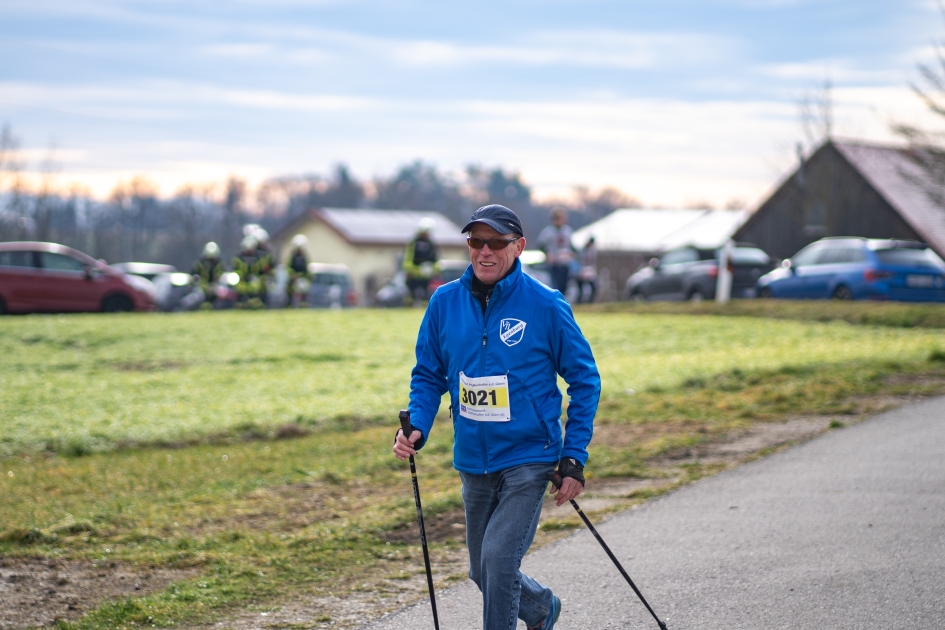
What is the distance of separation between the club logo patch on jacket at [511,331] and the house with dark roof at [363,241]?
63.5 metres

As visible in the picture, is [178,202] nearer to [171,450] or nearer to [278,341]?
[278,341]

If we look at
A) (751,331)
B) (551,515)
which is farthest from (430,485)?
(751,331)

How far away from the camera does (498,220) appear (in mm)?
4223

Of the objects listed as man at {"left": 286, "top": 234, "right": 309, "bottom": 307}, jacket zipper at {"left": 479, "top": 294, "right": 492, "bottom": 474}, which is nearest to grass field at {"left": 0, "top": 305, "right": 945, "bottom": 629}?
jacket zipper at {"left": 479, "top": 294, "right": 492, "bottom": 474}

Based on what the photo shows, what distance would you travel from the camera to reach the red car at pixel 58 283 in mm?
24312

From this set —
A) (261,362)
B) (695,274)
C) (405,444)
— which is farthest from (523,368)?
(695,274)

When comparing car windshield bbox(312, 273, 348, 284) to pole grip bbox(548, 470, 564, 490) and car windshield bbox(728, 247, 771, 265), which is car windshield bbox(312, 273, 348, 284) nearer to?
car windshield bbox(728, 247, 771, 265)

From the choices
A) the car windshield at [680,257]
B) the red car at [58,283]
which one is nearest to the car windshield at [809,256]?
the car windshield at [680,257]

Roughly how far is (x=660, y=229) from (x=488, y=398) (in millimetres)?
70403

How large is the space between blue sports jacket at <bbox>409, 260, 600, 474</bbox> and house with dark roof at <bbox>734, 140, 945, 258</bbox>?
134ft

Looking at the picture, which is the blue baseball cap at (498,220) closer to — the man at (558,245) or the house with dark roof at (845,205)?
the man at (558,245)

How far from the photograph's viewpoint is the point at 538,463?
4.16 m

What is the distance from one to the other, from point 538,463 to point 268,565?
254cm

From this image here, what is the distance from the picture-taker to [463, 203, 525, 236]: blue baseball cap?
4191 millimetres
